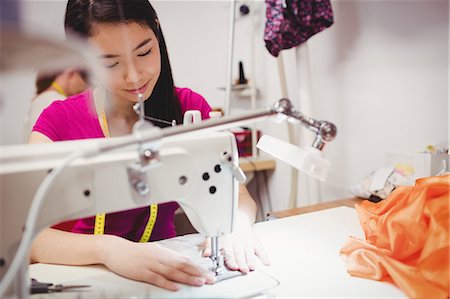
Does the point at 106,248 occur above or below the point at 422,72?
below

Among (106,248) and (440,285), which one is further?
(106,248)

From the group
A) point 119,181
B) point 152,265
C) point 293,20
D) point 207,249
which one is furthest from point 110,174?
point 293,20

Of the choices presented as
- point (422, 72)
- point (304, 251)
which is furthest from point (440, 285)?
point (422, 72)

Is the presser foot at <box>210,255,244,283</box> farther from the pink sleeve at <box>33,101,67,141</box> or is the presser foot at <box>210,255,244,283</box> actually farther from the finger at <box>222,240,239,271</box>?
the pink sleeve at <box>33,101,67,141</box>

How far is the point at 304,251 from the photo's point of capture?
33.4 inches

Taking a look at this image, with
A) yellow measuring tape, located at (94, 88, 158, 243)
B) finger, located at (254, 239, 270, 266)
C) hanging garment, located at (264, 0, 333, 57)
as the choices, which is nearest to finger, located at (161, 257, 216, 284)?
finger, located at (254, 239, 270, 266)

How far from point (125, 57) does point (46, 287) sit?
0.44 meters

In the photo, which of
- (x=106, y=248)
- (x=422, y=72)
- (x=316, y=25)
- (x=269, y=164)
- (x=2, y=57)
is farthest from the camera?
(x=269, y=164)

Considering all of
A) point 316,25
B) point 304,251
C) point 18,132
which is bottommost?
point 304,251

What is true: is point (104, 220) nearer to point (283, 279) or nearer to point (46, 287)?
point (46, 287)

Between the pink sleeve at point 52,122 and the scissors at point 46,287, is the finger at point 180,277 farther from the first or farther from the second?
the pink sleeve at point 52,122

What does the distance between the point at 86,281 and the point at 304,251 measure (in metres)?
0.44

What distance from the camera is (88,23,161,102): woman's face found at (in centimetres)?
76

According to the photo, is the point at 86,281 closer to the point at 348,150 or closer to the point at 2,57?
the point at 2,57
